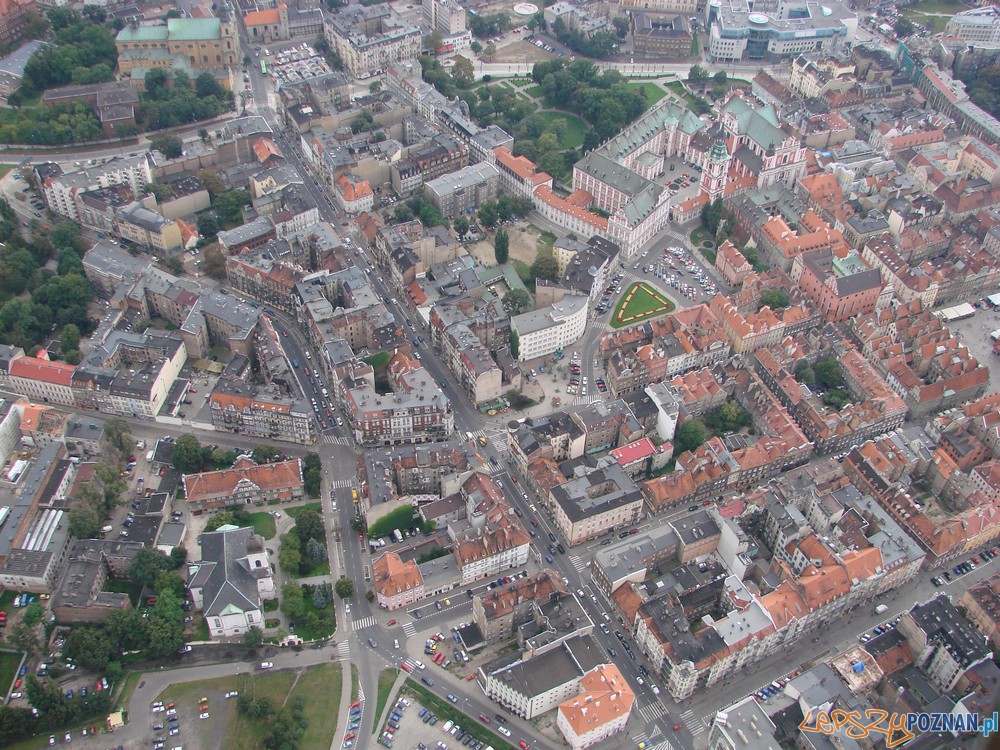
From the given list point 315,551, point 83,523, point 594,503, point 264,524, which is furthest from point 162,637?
point 594,503

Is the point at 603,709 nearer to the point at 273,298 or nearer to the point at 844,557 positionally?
the point at 844,557

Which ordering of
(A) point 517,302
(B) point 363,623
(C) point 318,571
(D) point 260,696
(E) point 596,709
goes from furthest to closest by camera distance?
(A) point 517,302, (C) point 318,571, (B) point 363,623, (D) point 260,696, (E) point 596,709

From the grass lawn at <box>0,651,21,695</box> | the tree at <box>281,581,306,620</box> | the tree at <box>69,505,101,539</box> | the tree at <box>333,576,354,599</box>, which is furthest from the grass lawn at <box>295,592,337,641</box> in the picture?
the grass lawn at <box>0,651,21,695</box>

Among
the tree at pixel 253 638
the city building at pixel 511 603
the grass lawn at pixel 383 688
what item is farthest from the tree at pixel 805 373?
the tree at pixel 253 638

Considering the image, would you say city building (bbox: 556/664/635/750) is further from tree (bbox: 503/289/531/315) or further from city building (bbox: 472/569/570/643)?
tree (bbox: 503/289/531/315)

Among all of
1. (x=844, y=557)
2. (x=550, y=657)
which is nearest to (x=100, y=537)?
(x=550, y=657)

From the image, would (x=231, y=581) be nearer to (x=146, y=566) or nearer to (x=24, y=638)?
(x=146, y=566)
